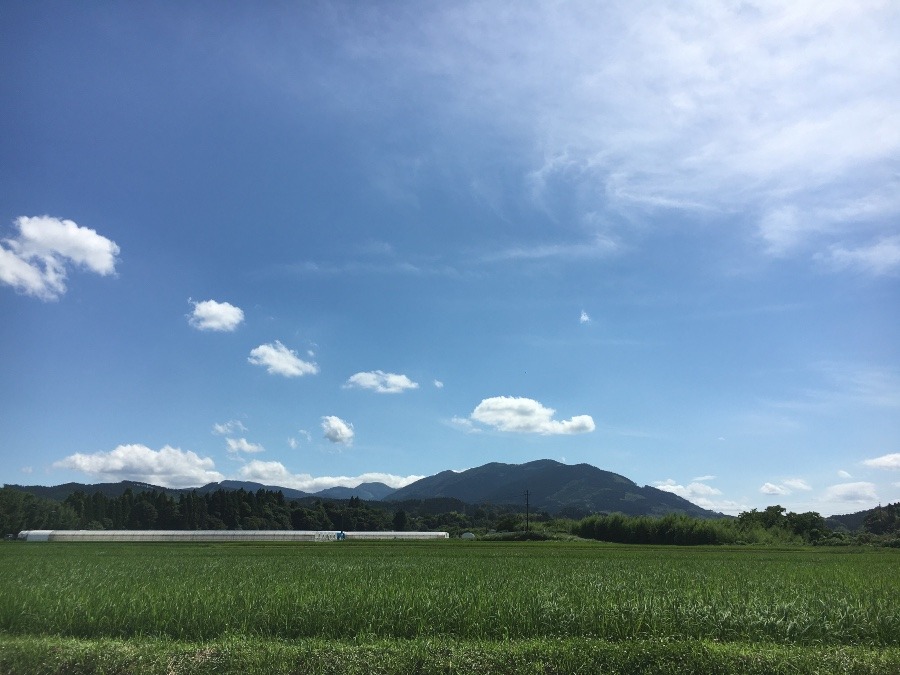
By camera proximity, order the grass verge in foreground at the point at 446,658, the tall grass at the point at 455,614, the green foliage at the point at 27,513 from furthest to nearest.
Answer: the green foliage at the point at 27,513, the tall grass at the point at 455,614, the grass verge in foreground at the point at 446,658

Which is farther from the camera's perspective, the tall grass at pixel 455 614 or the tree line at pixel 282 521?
the tree line at pixel 282 521

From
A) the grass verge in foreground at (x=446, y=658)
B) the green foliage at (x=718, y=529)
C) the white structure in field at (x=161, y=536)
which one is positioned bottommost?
the white structure in field at (x=161, y=536)

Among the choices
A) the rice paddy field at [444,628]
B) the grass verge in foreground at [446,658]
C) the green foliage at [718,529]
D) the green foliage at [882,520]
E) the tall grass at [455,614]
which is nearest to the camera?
the grass verge in foreground at [446,658]

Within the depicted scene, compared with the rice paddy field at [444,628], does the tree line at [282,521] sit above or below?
below

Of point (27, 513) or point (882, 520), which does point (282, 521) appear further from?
point (882, 520)

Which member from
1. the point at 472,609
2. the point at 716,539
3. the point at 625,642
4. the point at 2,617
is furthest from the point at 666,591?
the point at 716,539

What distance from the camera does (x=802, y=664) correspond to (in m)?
10.3

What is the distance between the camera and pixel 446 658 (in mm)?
10336

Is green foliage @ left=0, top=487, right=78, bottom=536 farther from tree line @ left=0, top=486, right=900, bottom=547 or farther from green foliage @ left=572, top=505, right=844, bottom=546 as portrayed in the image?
green foliage @ left=572, top=505, right=844, bottom=546

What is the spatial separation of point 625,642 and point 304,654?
20.7 feet

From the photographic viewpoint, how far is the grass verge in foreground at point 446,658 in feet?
33.4

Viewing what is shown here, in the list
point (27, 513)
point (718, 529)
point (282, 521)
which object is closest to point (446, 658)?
point (718, 529)

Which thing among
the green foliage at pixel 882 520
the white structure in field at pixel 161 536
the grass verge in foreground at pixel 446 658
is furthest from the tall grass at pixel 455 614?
the green foliage at pixel 882 520

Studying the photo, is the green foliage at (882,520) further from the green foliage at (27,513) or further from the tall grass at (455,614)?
the green foliage at (27,513)
